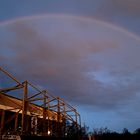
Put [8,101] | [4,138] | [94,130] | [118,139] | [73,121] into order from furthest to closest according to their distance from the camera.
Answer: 1. [73,121]
2. [94,130]
3. [118,139]
4. [8,101]
5. [4,138]

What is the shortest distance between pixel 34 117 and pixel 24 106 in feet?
26.2

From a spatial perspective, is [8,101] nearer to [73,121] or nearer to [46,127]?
[46,127]

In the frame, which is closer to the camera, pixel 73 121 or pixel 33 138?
pixel 33 138

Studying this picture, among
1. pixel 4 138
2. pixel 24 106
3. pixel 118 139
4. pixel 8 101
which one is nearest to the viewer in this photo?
pixel 4 138

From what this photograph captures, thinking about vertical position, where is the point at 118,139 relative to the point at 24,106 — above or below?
below

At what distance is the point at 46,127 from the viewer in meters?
25.0

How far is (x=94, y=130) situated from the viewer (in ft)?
95.6

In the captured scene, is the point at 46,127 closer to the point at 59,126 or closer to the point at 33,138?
the point at 59,126

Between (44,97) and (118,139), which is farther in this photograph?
(118,139)

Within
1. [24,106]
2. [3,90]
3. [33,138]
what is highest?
[3,90]

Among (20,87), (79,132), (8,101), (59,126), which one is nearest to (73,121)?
(79,132)

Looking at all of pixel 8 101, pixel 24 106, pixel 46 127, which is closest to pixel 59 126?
pixel 46 127

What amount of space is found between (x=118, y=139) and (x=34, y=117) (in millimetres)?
8708

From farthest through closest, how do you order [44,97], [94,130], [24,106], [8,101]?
[94,130]
[44,97]
[8,101]
[24,106]
